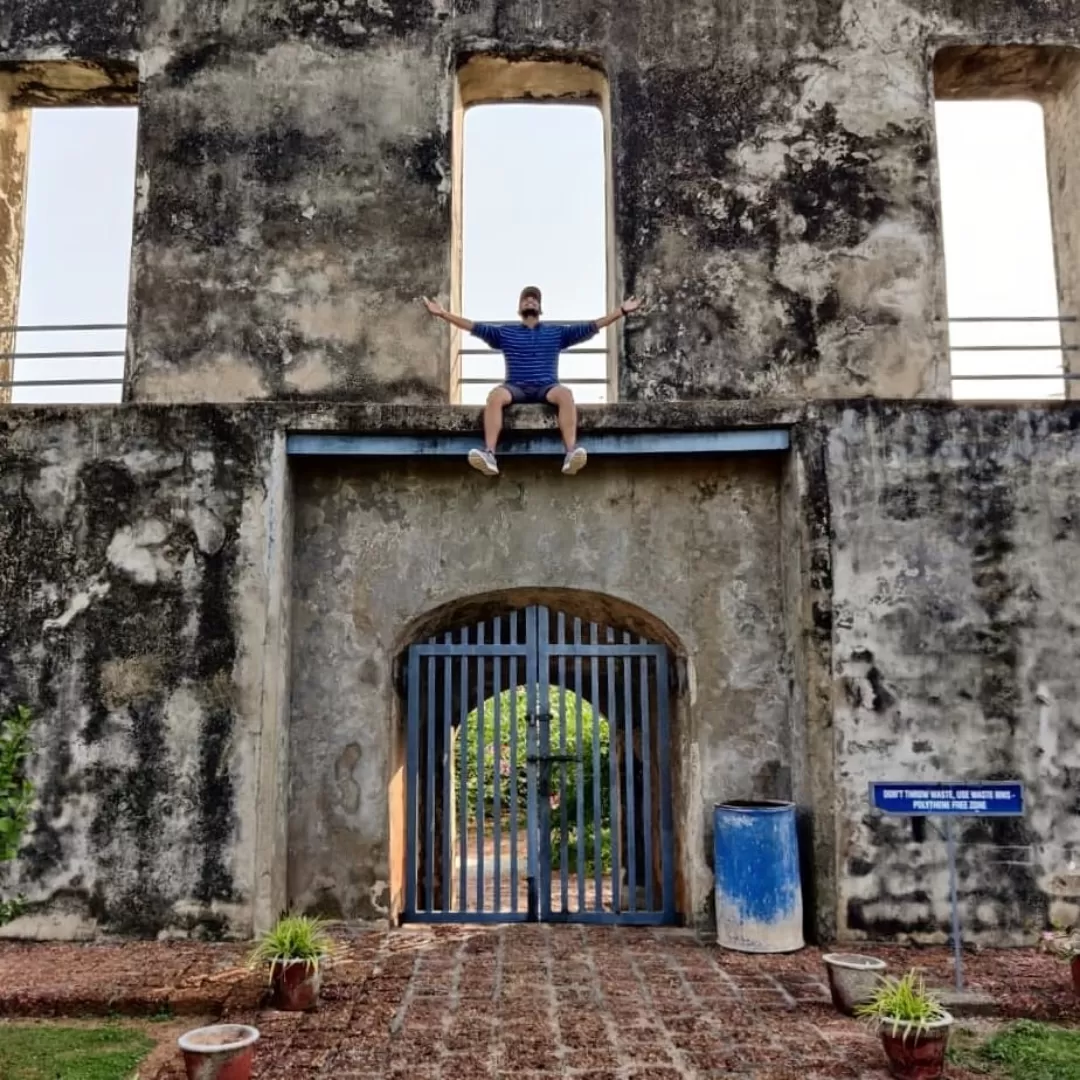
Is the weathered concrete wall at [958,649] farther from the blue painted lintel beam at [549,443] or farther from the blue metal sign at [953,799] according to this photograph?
the blue metal sign at [953,799]

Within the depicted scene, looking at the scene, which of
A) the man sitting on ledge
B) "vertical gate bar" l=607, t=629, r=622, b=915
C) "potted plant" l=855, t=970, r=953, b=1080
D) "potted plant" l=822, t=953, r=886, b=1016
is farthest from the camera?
"vertical gate bar" l=607, t=629, r=622, b=915

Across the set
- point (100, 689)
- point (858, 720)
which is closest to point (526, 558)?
point (858, 720)

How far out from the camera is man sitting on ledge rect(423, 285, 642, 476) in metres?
6.80

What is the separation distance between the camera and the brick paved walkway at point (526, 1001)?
175 inches

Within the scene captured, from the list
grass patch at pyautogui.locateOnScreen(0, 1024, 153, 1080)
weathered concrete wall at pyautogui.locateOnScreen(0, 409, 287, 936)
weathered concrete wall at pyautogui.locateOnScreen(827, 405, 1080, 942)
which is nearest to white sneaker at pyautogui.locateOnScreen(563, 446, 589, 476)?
weathered concrete wall at pyautogui.locateOnScreen(827, 405, 1080, 942)

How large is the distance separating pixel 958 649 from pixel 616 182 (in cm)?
393

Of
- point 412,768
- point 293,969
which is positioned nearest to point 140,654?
point 412,768

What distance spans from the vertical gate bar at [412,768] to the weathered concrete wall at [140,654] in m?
0.99

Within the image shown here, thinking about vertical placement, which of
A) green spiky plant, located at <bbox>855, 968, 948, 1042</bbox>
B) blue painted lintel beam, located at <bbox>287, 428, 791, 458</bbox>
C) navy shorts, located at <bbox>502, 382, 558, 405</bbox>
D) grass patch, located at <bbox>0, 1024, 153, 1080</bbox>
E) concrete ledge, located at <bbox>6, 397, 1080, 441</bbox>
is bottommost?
grass patch, located at <bbox>0, 1024, 153, 1080</bbox>

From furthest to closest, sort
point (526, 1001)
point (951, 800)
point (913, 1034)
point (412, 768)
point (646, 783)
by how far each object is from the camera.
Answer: point (412, 768), point (646, 783), point (951, 800), point (526, 1001), point (913, 1034)

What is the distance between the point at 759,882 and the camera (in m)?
6.25

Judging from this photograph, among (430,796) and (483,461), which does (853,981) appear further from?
(483,461)

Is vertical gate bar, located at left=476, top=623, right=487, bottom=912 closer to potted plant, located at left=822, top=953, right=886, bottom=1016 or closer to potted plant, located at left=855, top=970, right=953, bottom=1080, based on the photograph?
potted plant, located at left=822, top=953, right=886, bottom=1016

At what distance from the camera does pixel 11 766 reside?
397 cm
